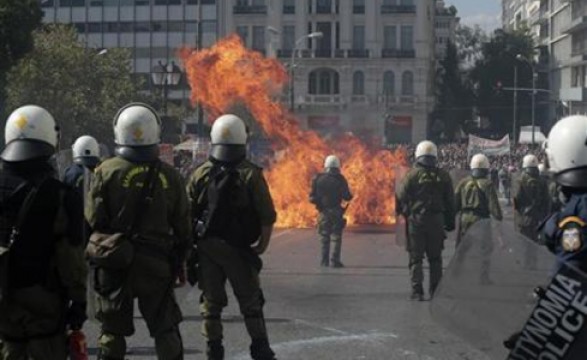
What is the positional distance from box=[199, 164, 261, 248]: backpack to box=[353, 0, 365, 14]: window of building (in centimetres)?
6915

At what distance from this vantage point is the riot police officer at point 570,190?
396 cm

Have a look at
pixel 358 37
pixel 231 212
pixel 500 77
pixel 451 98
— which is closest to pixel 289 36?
pixel 358 37

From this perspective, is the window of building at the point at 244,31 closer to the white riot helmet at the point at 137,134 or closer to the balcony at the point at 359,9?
the balcony at the point at 359,9

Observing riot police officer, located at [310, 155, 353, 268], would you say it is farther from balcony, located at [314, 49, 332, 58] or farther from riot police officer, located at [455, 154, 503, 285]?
balcony, located at [314, 49, 332, 58]

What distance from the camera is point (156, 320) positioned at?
589cm

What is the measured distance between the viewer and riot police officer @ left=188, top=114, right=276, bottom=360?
23.5ft

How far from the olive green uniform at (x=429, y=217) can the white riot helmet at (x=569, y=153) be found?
21.8ft

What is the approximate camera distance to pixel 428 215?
10930 mm

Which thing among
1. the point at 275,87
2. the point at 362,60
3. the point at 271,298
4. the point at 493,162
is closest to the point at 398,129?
the point at 362,60

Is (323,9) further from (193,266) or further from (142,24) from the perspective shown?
(193,266)

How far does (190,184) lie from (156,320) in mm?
1773

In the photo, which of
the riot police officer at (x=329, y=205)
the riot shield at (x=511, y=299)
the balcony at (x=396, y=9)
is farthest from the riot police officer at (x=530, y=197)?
the balcony at (x=396, y=9)

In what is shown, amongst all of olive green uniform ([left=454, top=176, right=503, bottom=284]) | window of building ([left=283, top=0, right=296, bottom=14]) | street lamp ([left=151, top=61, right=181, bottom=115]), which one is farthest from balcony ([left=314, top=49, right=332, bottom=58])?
olive green uniform ([left=454, top=176, right=503, bottom=284])

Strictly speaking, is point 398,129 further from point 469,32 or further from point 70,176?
point 70,176
